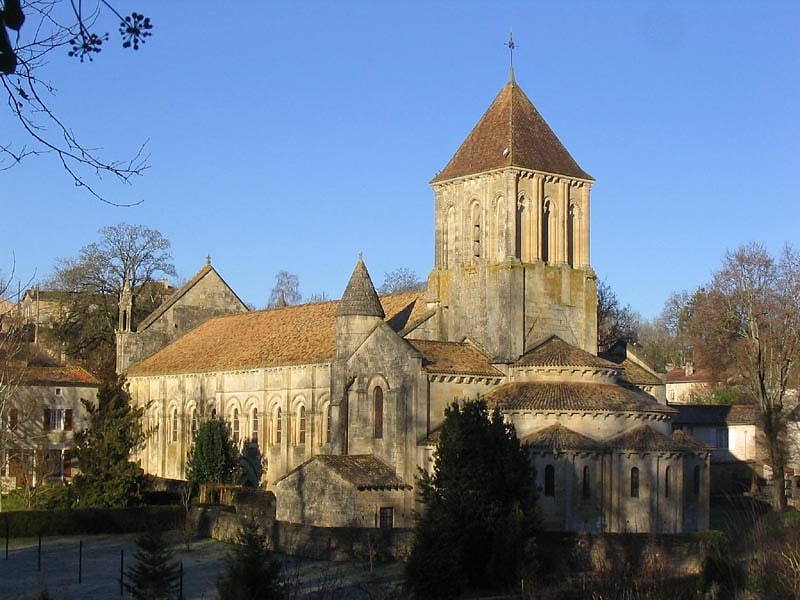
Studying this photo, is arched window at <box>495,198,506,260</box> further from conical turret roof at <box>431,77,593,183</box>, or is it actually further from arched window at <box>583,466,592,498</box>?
arched window at <box>583,466,592,498</box>

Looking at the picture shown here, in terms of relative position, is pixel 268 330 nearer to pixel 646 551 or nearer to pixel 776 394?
pixel 776 394

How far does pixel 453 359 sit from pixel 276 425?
13.4m

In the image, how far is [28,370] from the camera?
56.8m

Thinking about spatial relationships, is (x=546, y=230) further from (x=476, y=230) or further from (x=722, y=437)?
(x=722, y=437)

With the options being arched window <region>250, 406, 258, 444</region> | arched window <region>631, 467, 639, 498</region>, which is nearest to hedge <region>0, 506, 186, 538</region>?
arched window <region>250, 406, 258, 444</region>

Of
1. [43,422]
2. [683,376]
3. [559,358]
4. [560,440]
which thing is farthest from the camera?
[683,376]

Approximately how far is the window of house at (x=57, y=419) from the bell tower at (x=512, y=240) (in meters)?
24.0

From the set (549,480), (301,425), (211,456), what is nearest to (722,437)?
(301,425)

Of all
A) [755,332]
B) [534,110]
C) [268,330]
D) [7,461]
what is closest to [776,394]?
[755,332]

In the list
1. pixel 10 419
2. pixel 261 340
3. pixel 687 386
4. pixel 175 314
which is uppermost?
pixel 175 314

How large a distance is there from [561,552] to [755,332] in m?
24.8

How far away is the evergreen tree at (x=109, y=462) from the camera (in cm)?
4378

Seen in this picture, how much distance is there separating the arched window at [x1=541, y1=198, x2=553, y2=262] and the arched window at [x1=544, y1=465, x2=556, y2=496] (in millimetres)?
10359

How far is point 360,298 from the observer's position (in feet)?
145
